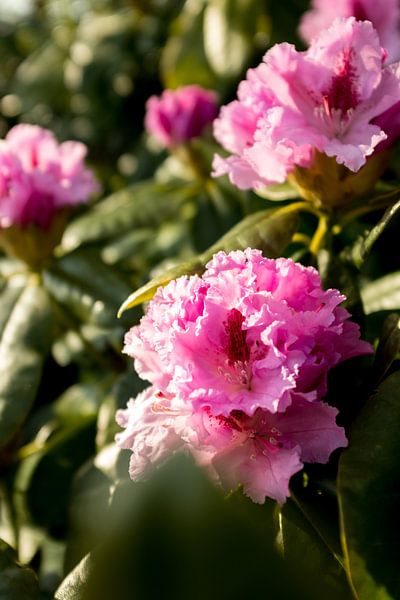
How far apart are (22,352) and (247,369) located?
19.0 inches

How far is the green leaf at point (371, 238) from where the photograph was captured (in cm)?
84

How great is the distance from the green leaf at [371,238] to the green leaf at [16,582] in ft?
1.65

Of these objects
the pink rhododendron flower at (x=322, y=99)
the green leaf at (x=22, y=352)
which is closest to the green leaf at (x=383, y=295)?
the pink rhododendron flower at (x=322, y=99)

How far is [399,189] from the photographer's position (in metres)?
0.92

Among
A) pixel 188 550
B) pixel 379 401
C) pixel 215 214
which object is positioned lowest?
pixel 215 214

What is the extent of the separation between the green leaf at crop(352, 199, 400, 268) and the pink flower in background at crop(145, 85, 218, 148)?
0.70 metres

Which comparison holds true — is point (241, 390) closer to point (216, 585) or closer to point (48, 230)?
point (216, 585)

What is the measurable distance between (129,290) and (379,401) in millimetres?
553

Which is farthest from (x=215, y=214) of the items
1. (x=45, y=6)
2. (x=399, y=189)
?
(x=45, y=6)

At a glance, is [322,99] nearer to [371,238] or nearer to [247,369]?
[371,238]

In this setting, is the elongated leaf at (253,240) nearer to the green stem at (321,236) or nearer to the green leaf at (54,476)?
the green stem at (321,236)

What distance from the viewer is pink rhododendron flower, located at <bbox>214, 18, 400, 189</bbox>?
0.87 metres

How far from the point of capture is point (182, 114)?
1.57 meters

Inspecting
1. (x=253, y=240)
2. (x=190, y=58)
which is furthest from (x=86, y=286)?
(x=190, y=58)
